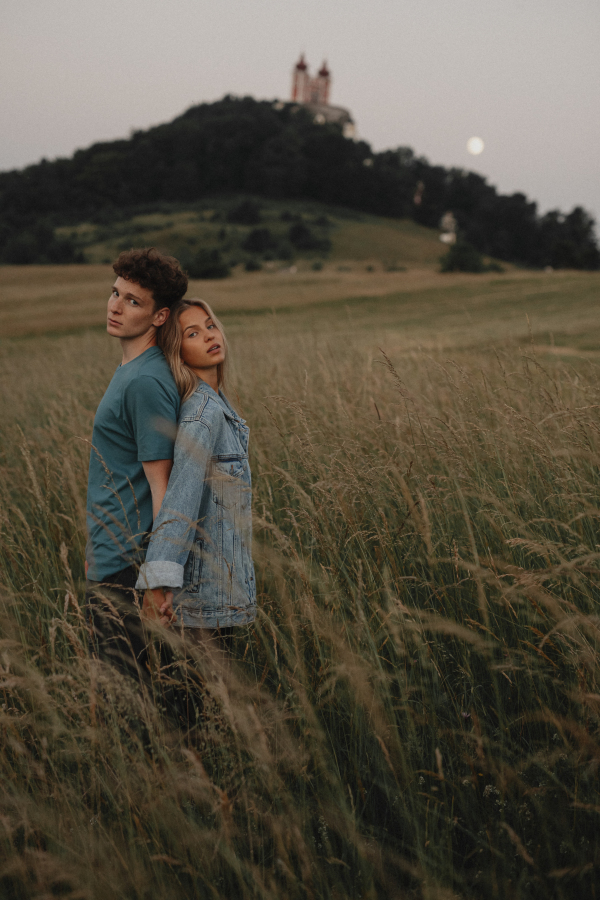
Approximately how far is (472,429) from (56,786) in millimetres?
2495

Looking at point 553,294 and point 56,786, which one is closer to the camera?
point 56,786

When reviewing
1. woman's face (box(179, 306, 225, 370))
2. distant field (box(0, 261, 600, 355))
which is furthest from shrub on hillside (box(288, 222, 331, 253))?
woman's face (box(179, 306, 225, 370))

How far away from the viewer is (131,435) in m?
2.23

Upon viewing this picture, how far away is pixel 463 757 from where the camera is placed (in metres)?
1.72

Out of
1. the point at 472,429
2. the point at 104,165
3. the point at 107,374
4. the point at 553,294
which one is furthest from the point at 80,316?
the point at 104,165

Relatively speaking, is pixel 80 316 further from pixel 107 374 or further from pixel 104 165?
pixel 104 165

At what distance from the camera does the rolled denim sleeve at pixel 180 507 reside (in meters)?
1.99

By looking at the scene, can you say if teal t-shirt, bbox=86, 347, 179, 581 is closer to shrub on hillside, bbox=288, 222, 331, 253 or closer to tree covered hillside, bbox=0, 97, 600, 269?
shrub on hillside, bbox=288, 222, 331, 253

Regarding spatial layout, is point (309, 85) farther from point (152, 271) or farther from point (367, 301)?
point (152, 271)

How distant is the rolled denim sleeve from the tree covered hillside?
77.6 m

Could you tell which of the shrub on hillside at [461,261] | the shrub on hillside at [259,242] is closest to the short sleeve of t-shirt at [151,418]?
the shrub on hillside at [461,261]

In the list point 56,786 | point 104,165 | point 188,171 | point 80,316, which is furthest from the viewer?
point 188,171

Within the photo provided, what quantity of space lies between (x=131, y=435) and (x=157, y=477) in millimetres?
210

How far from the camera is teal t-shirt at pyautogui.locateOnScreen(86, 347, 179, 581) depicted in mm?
2121
